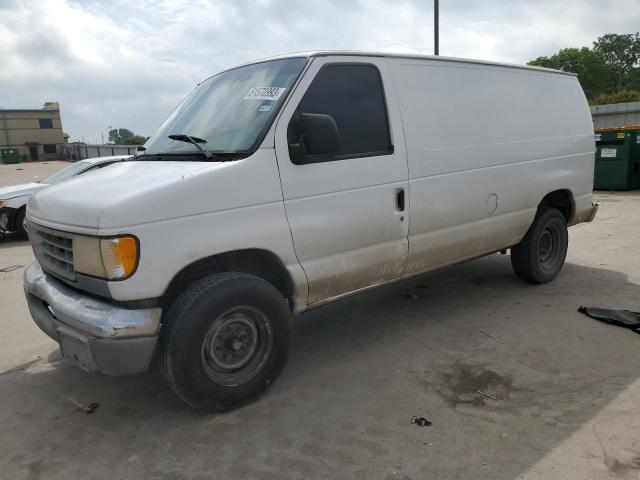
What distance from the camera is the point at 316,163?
3350 millimetres

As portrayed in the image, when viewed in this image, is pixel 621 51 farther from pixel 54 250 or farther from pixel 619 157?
pixel 54 250

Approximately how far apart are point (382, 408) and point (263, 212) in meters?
1.42

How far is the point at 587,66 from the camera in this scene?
62750 millimetres

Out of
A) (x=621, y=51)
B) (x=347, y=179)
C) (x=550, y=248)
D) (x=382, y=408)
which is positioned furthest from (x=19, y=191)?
(x=621, y=51)

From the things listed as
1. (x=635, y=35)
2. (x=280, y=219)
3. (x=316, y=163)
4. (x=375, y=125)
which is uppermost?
(x=635, y=35)

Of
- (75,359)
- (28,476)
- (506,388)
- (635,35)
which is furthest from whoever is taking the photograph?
(635,35)

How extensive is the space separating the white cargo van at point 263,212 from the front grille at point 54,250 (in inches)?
0.6

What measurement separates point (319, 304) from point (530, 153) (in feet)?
8.90

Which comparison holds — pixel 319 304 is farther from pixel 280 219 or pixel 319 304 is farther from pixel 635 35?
pixel 635 35

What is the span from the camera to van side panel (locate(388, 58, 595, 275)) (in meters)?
3.99

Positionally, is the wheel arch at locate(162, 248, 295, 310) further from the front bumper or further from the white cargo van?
the front bumper

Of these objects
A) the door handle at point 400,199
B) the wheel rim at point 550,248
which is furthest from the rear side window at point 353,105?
the wheel rim at point 550,248

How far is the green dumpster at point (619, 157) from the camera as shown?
12711 millimetres

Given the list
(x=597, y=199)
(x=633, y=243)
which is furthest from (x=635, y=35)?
(x=633, y=243)
